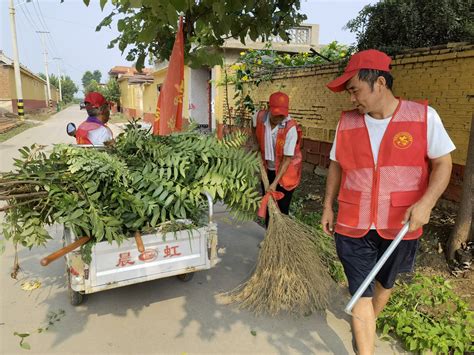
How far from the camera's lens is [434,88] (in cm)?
450

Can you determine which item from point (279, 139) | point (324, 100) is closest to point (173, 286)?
point (279, 139)

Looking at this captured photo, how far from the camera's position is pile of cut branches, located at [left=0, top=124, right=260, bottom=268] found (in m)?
2.41

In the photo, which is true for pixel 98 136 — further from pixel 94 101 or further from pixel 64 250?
pixel 64 250

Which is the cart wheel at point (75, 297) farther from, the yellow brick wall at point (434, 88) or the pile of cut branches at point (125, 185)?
the yellow brick wall at point (434, 88)

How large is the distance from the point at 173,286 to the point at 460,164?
335 cm

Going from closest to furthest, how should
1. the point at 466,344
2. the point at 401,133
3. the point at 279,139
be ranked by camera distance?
the point at 401,133 → the point at 466,344 → the point at 279,139

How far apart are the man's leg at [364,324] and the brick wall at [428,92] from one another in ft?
8.72

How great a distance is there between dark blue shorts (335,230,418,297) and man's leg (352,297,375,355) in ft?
0.21

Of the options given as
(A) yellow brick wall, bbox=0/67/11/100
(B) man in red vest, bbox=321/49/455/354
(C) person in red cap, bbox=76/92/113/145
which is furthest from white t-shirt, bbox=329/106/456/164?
(A) yellow brick wall, bbox=0/67/11/100

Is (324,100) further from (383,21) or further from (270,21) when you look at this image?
(270,21)

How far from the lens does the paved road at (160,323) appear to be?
2475 mm

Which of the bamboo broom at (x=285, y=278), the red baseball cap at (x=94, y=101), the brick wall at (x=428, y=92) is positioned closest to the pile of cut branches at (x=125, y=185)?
the bamboo broom at (x=285, y=278)

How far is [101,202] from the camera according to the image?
2572mm

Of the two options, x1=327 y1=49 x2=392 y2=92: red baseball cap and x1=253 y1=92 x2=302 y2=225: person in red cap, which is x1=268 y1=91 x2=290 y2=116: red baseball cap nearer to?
x1=253 y1=92 x2=302 y2=225: person in red cap
